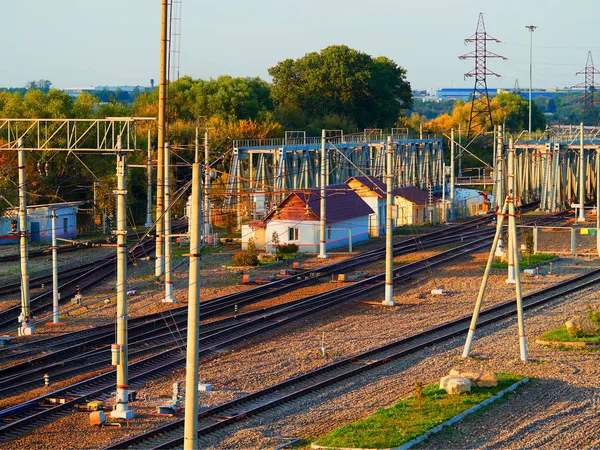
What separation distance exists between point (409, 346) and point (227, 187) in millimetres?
23466

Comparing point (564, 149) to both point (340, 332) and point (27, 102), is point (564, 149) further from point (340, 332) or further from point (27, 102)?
point (340, 332)

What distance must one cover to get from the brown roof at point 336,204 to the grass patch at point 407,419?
1886cm

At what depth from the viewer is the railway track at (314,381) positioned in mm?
13617

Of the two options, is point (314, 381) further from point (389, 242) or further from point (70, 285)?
point (70, 285)

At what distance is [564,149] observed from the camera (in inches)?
2170

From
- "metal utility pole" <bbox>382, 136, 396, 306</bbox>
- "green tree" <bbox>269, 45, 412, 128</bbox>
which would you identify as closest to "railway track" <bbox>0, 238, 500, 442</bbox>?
"metal utility pole" <bbox>382, 136, 396, 306</bbox>

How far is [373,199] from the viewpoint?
41.4 meters

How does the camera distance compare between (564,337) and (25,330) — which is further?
(25,330)

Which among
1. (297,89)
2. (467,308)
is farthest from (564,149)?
(467,308)

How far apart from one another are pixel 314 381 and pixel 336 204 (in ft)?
68.1

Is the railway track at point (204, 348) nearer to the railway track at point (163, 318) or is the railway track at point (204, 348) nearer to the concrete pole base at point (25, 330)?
the railway track at point (163, 318)

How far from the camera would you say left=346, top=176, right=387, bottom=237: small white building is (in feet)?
136

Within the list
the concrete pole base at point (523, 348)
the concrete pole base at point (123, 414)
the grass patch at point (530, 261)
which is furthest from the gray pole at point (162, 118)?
the grass patch at point (530, 261)

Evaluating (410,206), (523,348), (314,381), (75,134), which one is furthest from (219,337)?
(410,206)
